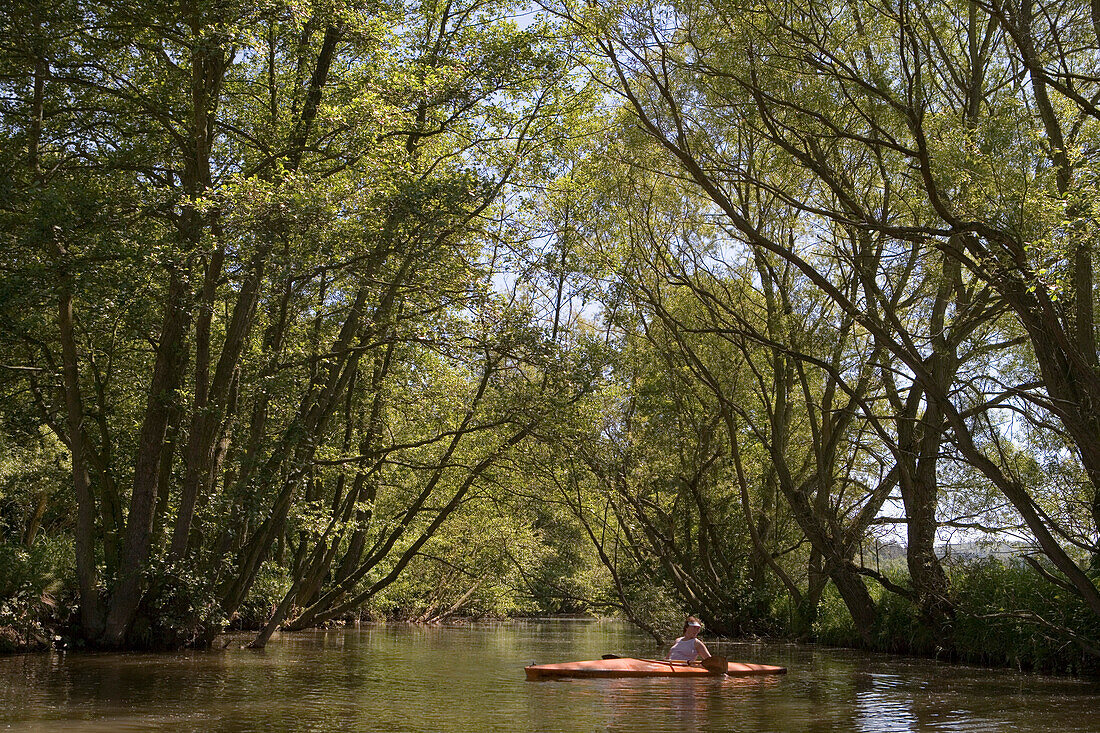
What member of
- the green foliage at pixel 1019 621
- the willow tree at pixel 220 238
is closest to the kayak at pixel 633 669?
the green foliage at pixel 1019 621

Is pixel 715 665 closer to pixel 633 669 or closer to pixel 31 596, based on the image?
pixel 633 669

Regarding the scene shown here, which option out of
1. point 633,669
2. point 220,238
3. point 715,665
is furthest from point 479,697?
point 220,238

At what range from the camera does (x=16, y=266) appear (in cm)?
1230

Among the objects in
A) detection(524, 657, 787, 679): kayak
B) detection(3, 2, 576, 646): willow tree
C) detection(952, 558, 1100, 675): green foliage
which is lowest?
detection(524, 657, 787, 679): kayak

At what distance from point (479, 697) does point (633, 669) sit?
3132mm

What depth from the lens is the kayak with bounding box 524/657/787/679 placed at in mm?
12383

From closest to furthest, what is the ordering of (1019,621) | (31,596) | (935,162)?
1. (935,162)
2. (31,596)
3. (1019,621)

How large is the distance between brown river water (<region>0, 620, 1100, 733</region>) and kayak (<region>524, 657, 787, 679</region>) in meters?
0.14

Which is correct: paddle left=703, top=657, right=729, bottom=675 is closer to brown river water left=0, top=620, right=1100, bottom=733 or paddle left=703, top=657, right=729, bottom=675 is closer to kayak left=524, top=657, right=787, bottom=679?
kayak left=524, top=657, right=787, bottom=679

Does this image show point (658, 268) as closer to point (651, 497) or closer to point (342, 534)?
point (651, 497)

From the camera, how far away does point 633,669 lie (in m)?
12.8

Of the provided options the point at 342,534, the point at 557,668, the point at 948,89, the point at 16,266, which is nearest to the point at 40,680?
the point at 16,266

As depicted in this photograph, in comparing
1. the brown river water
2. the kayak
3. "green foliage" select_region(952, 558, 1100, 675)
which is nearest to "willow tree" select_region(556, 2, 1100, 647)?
"green foliage" select_region(952, 558, 1100, 675)

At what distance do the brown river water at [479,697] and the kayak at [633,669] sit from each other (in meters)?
0.14
